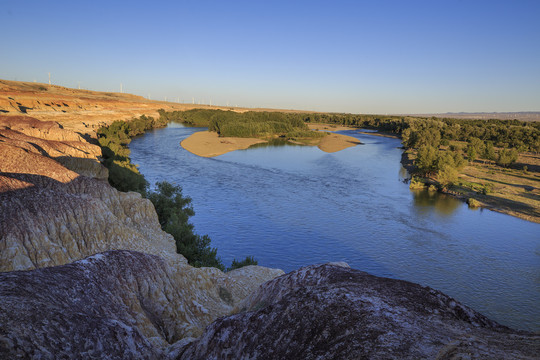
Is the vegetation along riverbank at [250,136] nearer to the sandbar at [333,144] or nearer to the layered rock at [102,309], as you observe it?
the sandbar at [333,144]

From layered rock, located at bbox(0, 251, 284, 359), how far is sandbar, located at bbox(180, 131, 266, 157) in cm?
8128

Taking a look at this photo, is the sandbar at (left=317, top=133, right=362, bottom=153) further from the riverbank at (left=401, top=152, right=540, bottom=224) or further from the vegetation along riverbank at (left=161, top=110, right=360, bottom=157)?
the riverbank at (left=401, top=152, right=540, bottom=224)

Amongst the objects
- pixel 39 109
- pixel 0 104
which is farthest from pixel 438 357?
pixel 39 109

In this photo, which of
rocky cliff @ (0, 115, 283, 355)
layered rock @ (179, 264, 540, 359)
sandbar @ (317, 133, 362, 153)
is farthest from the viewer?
sandbar @ (317, 133, 362, 153)

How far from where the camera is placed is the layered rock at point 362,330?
5.36m

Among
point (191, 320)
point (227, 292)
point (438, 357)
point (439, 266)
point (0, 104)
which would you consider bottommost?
point (439, 266)

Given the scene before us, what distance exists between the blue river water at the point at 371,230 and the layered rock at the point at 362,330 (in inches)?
1034

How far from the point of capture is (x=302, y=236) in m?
41.6

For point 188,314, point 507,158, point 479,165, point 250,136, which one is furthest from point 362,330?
point 250,136

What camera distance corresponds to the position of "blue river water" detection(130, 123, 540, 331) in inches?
1313

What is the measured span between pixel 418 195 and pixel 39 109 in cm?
7116

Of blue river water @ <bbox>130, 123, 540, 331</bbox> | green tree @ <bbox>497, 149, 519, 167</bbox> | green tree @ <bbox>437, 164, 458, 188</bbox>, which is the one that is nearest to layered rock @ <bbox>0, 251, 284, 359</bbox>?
blue river water @ <bbox>130, 123, 540, 331</bbox>

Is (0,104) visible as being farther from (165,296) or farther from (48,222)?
(165,296)

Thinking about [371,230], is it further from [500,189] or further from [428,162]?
[428,162]
